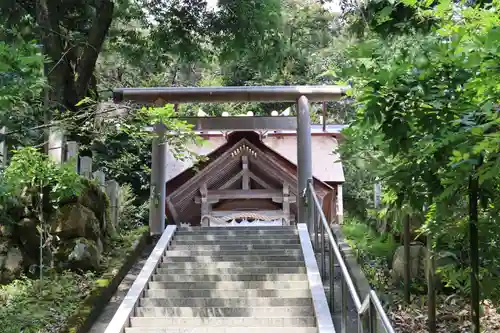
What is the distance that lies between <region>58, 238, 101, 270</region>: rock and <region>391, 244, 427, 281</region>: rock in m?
4.15

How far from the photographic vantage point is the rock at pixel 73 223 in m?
7.46

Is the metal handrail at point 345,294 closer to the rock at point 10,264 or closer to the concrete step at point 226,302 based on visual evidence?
the concrete step at point 226,302

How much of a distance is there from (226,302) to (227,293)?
0.93 feet

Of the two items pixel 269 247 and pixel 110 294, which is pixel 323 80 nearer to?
pixel 269 247

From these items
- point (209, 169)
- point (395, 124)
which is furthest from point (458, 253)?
point (209, 169)

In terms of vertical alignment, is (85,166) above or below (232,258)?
above

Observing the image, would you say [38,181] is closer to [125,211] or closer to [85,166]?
[85,166]

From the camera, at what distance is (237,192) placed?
13859 millimetres

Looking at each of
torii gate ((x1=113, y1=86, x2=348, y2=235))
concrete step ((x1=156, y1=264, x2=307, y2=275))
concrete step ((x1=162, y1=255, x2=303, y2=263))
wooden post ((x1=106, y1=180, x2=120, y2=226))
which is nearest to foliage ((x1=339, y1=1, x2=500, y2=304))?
concrete step ((x1=156, y1=264, x2=307, y2=275))

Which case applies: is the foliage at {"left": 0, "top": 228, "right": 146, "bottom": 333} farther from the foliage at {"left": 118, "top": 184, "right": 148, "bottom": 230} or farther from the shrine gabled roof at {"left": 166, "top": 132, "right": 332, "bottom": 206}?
the shrine gabled roof at {"left": 166, "top": 132, "right": 332, "bottom": 206}

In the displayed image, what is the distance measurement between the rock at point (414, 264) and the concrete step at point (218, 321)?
8.19 ft

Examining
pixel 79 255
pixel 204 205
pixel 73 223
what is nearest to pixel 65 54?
pixel 73 223

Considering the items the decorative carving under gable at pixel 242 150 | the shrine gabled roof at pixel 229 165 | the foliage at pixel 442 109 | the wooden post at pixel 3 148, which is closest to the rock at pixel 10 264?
the wooden post at pixel 3 148

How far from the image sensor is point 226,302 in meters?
6.20
